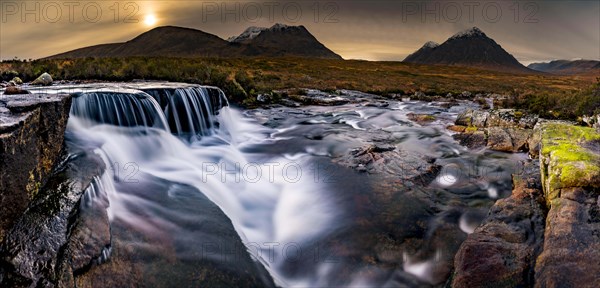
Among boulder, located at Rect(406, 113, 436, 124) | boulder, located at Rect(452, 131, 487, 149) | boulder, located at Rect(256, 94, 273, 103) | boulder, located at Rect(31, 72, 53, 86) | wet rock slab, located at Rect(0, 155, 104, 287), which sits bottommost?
wet rock slab, located at Rect(0, 155, 104, 287)

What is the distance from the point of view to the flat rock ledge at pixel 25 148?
11.3 ft

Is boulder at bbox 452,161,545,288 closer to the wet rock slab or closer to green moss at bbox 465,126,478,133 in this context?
the wet rock slab

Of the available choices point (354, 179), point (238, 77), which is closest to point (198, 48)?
point (238, 77)

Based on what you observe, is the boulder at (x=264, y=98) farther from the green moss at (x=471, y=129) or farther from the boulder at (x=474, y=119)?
the green moss at (x=471, y=129)

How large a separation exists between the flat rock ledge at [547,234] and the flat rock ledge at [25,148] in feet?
16.4

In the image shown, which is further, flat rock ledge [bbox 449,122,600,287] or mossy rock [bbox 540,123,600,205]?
mossy rock [bbox 540,123,600,205]

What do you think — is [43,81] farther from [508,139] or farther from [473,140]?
[508,139]

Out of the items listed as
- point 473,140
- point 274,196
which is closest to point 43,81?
point 274,196

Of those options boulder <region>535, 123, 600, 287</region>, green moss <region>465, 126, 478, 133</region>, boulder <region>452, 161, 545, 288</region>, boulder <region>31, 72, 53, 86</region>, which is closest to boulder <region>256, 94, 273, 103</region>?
boulder <region>31, 72, 53, 86</region>

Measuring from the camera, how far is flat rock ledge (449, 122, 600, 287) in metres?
3.79

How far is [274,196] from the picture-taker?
790 centimetres

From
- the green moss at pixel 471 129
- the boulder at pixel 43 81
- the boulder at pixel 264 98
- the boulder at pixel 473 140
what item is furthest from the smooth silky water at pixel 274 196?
the boulder at pixel 264 98

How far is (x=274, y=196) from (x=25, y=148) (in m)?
4.85

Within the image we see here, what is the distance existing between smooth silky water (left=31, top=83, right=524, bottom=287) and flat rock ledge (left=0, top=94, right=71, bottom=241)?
813mm
